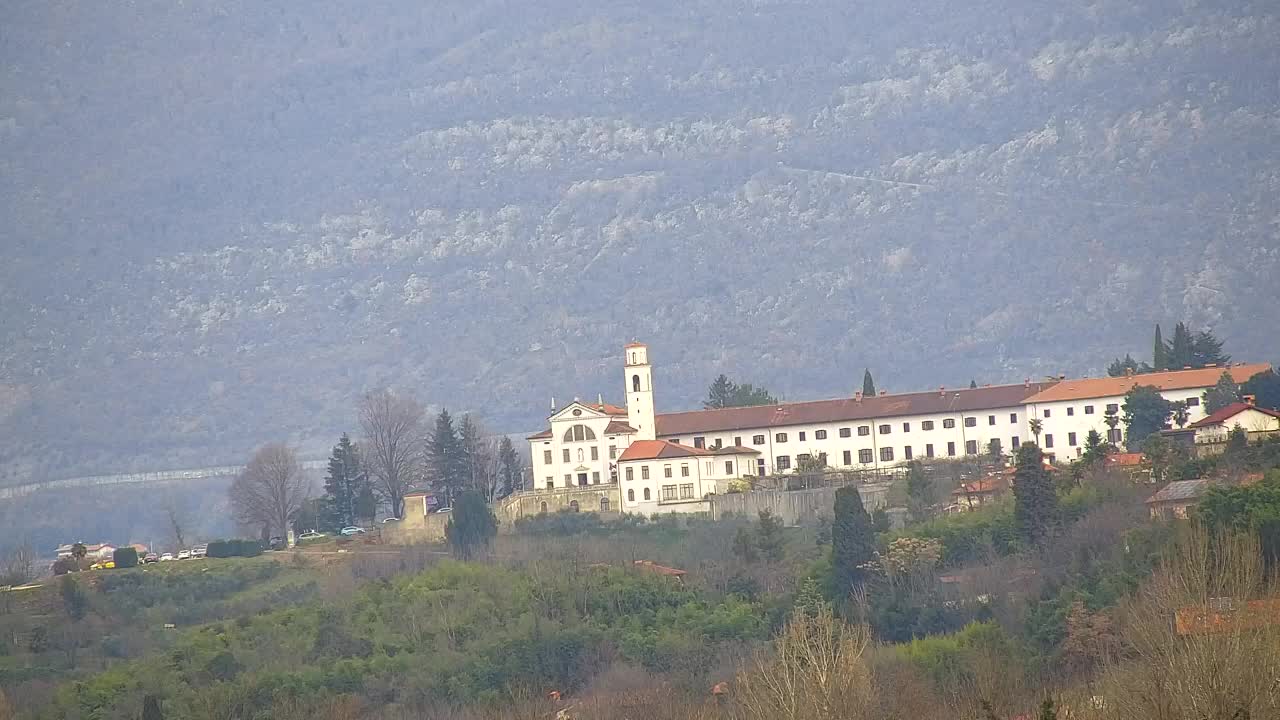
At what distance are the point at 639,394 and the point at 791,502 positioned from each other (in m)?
8.63

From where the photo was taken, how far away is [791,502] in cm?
7600

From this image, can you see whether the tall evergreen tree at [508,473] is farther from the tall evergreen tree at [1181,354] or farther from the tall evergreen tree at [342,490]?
the tall evergreen tree at [1181,354]

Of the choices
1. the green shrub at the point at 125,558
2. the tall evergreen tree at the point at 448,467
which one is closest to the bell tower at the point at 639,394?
the tall evergreen tree at the point at 448,467

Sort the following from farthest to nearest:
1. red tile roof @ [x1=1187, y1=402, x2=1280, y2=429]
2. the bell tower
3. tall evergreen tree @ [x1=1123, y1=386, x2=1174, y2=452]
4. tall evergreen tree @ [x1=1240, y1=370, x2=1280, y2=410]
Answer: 1. the bell tower
2. tall evergreen tree @ [x1=1123, y1=386, x2=1174, y2=452]
3. tall evergreen tree @ [x1=1240, y1=370, x2=1280, y2=410]
4. red tile roof @ [x1=1187, y1=402, x2=1280, y2=429]

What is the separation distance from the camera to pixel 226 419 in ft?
582

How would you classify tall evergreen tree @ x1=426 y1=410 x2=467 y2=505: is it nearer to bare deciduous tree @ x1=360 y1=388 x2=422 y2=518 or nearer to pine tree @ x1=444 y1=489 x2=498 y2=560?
bare deciduous tree @ x1=360 y1=388 x2=422 y2=518

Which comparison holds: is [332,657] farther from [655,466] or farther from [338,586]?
[655,466]

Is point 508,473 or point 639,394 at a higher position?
point 639,394

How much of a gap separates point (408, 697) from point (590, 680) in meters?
4.55

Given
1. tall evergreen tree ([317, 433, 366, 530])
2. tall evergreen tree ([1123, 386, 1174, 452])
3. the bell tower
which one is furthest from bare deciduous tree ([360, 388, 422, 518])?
tall evergreen tree ([1123, 386, 1174, 452])

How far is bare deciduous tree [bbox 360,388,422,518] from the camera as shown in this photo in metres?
88.5

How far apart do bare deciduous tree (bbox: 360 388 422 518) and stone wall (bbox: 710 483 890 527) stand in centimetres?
1309

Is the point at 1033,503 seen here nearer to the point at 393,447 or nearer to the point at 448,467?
the point at 448,467

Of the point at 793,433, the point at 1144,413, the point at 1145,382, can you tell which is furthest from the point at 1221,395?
the point at 793,433
